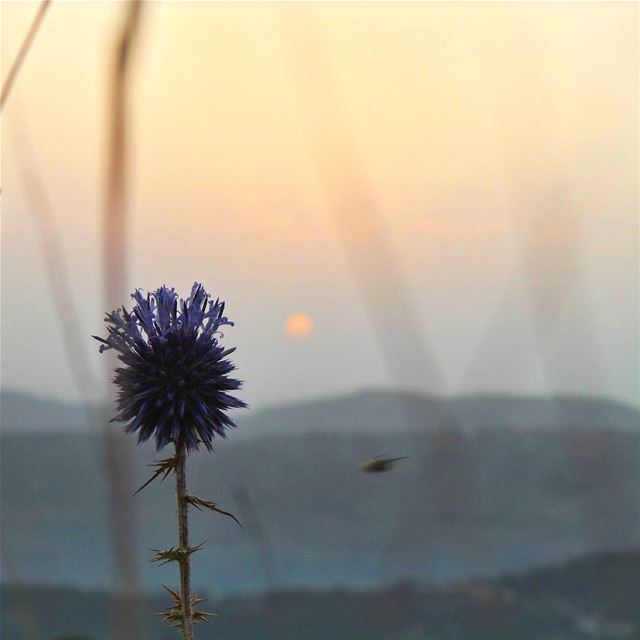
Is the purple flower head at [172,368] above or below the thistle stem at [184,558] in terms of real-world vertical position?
above

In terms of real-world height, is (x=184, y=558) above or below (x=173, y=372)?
below

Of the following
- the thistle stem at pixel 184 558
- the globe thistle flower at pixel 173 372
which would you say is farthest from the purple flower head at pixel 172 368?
the thistle stem at pixel 184 558

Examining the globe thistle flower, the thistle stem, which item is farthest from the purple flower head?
the thistle stem

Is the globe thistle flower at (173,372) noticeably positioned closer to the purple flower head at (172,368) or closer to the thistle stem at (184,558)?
the purple flower head at (172,368)

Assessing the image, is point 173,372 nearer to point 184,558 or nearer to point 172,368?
point 172,368

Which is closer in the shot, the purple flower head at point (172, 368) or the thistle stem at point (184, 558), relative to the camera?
the thistle stem at point (184, 558)

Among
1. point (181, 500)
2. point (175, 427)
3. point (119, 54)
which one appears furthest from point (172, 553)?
point (119, 54)

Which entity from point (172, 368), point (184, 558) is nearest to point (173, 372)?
point (172, 368)

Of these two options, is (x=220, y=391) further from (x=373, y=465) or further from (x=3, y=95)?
(x=3, y=95)
